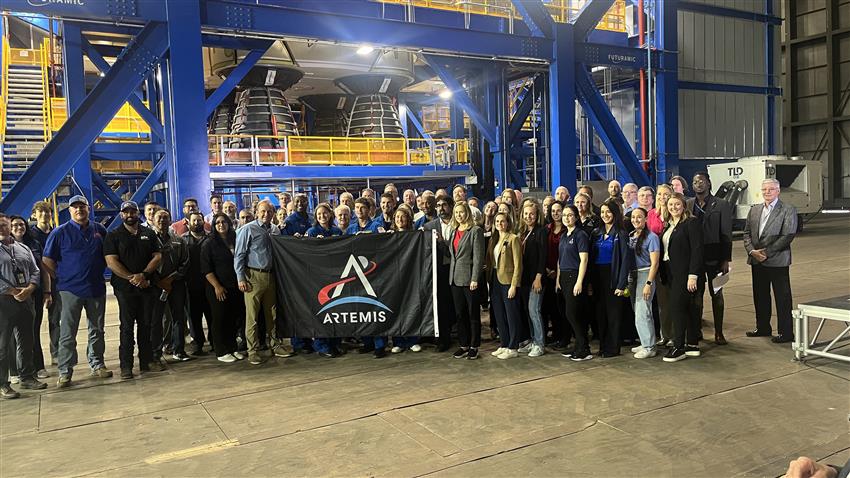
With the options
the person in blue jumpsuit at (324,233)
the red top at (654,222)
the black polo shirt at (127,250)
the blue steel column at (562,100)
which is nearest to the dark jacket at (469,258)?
the person in blue jumpsuit at (324,233)

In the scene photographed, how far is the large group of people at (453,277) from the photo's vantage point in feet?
21.2

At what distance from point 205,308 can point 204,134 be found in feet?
14.8

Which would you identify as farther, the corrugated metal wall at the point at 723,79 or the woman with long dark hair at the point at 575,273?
the corrugated metal wall at the point at 723,79

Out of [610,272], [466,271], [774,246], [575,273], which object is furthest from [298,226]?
[774,246]

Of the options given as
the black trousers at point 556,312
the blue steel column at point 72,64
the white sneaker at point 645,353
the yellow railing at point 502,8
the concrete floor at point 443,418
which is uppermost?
the yellow railing at point 502,8

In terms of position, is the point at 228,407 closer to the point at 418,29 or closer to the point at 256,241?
the point at 256,241

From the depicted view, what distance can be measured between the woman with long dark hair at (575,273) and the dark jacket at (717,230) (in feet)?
5.12

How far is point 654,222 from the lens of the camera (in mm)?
7055

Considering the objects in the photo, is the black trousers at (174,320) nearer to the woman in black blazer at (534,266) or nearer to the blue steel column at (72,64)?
the woman in black blazer at (534,266)

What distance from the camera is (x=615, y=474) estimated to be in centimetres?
401

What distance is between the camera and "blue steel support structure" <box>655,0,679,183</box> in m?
18.3

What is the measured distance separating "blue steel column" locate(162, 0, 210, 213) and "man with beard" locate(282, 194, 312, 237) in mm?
3488

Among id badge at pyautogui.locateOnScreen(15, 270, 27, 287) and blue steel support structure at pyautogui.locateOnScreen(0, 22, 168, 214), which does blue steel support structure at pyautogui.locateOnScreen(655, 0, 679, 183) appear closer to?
blue steel support structure at pyautogui.locateOnScreen(0, 22, 168, 214)

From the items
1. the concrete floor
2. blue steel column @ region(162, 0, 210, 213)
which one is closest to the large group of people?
the concrete floor
